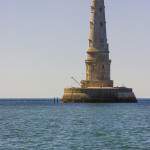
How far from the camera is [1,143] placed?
Answer: 5019cm

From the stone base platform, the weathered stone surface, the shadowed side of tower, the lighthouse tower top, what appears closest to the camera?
the stone base platform

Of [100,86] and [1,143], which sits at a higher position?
[100,86]

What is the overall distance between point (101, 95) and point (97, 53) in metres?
9.93

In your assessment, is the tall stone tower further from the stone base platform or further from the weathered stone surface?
the stone base platform

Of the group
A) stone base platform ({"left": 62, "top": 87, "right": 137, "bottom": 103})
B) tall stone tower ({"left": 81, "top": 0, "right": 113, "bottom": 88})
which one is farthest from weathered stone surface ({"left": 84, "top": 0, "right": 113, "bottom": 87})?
stone base platform ({"left": 62, "top": 87, "right": 137, "bottom": 103})

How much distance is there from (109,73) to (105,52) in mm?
5385

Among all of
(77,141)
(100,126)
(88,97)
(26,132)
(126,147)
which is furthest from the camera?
(88,97)

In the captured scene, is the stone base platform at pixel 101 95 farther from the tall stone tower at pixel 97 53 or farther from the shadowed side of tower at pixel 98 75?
the tall stone tower at pixel 97 53

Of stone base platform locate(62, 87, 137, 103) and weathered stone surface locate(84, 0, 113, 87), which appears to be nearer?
stone base platform locate(62, 87, 137, 103)

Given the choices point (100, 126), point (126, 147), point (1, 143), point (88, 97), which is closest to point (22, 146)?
point (1, 143)

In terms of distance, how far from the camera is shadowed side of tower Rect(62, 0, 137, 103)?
149m

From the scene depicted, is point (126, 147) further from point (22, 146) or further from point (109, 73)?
point (109, 73)

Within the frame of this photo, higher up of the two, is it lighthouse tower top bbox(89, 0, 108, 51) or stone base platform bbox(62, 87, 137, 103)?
lighthouse tower top bbox(89, 0, 108, 51)

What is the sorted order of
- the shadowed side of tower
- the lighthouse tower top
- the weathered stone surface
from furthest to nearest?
1. the weathered stone surface
2. the lighthouse tower top
3. the shadowed side of tower
